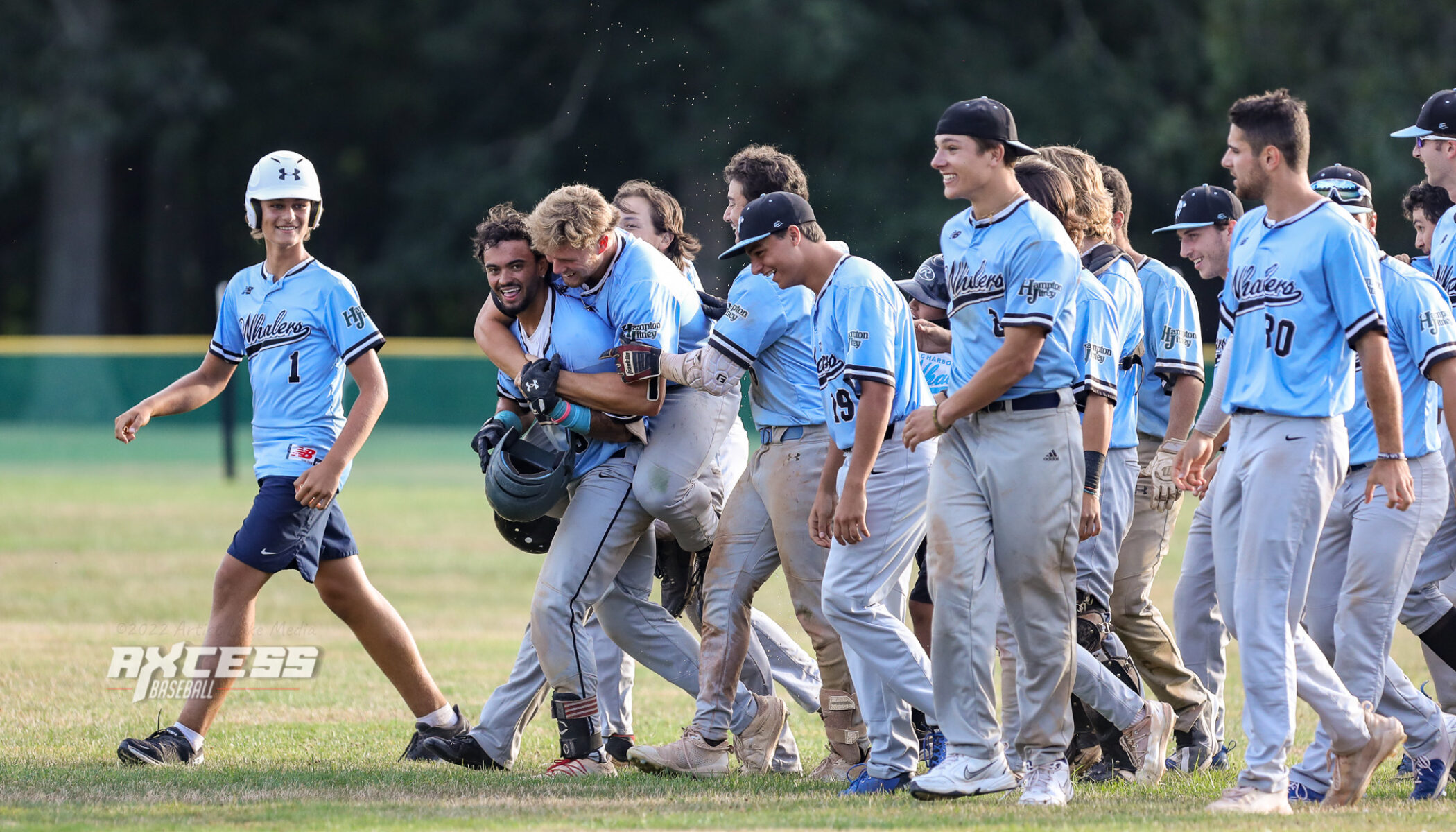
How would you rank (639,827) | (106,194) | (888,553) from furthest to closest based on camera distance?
(106,194) → (888,553) → (639,827)

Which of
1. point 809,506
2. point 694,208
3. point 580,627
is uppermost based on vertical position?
point 694,208

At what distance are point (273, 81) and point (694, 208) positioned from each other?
1045 centimetres

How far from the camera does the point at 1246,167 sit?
17.3ft

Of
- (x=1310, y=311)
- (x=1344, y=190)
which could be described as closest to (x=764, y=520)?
(x=1310, y=311)

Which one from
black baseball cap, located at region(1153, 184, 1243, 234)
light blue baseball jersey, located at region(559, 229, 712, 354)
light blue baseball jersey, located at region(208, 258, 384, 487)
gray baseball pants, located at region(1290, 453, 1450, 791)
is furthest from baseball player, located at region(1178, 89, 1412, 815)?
light blue baseball jersey, located at region(208, 258, 384, 487)

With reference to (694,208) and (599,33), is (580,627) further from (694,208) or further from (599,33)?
(599,33)

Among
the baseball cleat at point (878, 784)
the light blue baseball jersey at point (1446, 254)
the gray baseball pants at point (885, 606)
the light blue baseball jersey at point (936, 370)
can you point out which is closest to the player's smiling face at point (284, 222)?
the gray baseball pants at point (885, 606)

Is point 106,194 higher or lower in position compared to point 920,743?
higher

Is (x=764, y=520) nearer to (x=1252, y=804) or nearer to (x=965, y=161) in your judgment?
(x=965, y=161)

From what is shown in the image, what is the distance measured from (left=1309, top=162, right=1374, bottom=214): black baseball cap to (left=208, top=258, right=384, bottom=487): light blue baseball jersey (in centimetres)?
365

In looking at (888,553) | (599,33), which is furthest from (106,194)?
(888,553)

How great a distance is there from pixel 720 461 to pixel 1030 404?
1736 mm

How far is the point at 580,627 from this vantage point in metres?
6.14

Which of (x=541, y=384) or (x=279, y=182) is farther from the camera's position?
(x=279, y=182)
